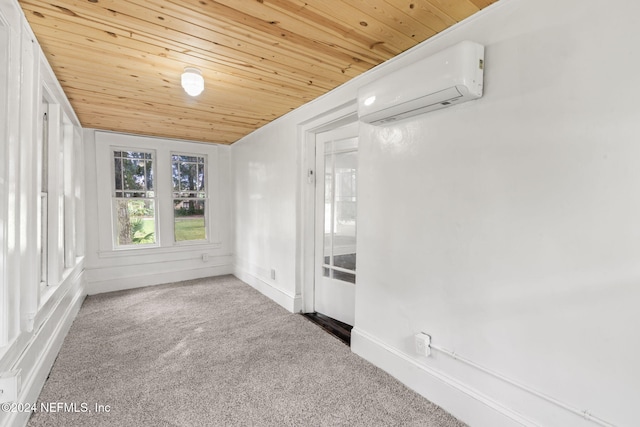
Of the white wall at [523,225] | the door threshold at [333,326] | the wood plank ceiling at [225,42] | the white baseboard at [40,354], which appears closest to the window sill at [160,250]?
the white baseboard at [40,354]

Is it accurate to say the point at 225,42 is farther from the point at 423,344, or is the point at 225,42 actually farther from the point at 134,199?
the point at 134,199

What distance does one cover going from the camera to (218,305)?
3.47m

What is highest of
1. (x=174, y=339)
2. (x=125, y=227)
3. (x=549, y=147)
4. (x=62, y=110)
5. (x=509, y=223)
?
(x=62, y=110)

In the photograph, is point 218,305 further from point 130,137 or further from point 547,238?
point 547,238

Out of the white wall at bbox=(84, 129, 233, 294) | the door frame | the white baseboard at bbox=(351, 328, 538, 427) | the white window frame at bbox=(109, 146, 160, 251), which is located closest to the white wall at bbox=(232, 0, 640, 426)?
the white baseboard at bbox=(351, 328, 538, 427)

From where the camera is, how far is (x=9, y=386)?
1.45 meters

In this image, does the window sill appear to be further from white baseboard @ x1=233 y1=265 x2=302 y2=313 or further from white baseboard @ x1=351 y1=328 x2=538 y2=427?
white baseboard @ x1=351 y1=328 x2=538 y2=427

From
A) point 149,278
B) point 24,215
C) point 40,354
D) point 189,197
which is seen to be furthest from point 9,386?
point 189,197

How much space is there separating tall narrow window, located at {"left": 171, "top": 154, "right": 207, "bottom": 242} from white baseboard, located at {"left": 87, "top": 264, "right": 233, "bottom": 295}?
0.51 m

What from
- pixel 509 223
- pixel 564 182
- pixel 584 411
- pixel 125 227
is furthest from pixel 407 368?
pixel 125 227

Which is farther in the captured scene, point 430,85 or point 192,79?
point 192,79

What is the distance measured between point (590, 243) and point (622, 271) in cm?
13

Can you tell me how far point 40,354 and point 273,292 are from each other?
2.10 metres

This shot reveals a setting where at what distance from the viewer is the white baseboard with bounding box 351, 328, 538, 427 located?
4.95 ft
